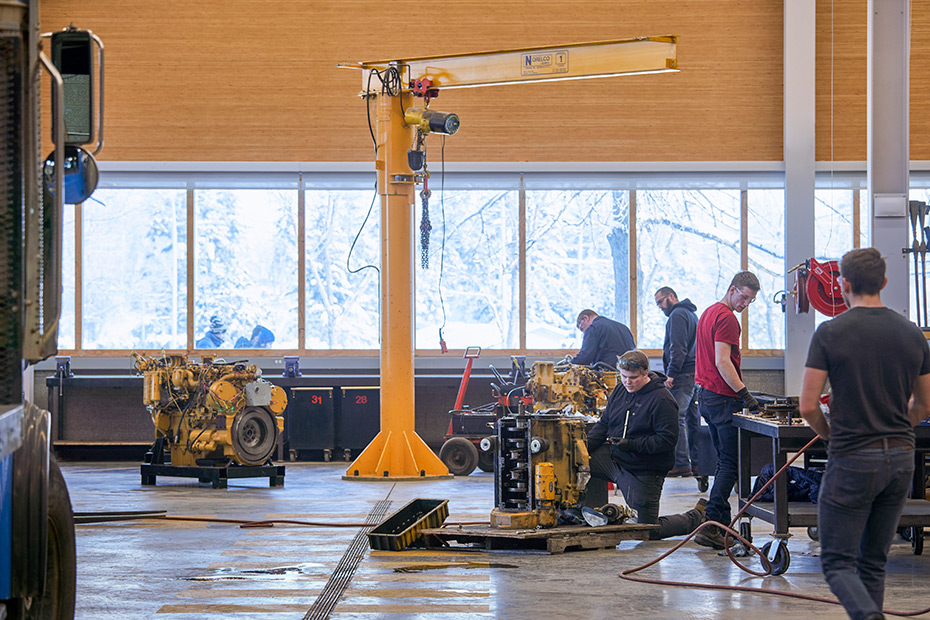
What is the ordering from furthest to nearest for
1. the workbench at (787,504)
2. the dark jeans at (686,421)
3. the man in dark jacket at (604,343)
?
the man in dark jacket at (604,343), the dark jeans at (686,421), the workbench at (787,504)

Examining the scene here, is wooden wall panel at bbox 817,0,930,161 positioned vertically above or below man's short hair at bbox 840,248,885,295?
above

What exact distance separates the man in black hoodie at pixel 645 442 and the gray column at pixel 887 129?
366 centimetres

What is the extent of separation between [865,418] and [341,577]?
3.43m

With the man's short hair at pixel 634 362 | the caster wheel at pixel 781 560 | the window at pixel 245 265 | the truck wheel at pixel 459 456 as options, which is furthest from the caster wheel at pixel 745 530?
the window at pixel 245 265

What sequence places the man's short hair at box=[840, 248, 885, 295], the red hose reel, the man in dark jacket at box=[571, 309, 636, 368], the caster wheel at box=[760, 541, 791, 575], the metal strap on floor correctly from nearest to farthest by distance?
the man's short hair at box=[840, 248, 885, 295] → the metal strap on floor → the caster wheel at box=[760, 541, 791, 575] → the red hose reel → the man in dark jacket at box=[571, 309, 636, 368]

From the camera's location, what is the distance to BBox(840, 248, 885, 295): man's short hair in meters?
4.61

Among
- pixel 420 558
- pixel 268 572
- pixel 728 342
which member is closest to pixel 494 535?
pixel 420 558

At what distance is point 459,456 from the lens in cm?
1245

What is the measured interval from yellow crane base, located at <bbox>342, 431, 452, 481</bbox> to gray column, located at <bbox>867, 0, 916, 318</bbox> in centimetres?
505

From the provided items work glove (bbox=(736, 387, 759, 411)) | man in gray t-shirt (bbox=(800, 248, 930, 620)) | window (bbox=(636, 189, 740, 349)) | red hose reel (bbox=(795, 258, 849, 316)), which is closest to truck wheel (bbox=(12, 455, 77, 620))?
man in gray t-shirt (bbox=(800, 248, 930, 620))

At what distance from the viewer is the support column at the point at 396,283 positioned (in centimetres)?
1209

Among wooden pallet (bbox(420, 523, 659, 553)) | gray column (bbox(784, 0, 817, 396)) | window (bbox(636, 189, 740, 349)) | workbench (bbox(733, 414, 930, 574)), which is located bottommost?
wooden pallet (bbox(420, 523, 659, 553))

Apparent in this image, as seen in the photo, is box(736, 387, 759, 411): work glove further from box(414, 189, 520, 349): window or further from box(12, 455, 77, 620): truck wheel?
box(414, 189, 520, 349): window

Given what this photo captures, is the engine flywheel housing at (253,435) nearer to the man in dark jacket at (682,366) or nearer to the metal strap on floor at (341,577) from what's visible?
the metal strap on floor at (341,577)
